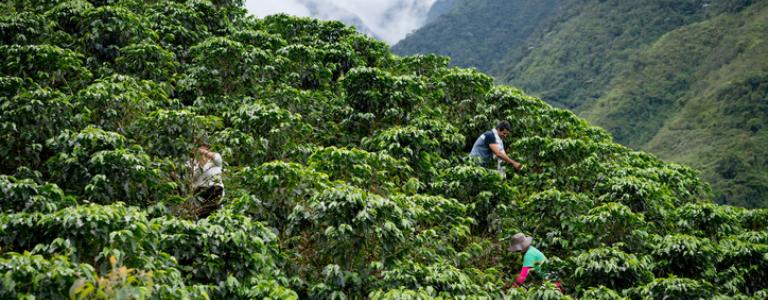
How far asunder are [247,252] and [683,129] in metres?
60.7

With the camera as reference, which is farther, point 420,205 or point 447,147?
point 447,147

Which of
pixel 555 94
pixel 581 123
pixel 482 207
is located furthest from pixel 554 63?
pixel 482 207

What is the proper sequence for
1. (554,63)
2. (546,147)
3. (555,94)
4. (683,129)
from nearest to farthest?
1. (546,147)
2. (683,129)
3. (555,94)
4. (554,63)

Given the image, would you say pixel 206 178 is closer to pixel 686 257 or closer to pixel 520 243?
pixel 520 243

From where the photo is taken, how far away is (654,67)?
236ft

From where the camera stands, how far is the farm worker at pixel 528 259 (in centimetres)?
772

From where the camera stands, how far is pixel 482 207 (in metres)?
9.34

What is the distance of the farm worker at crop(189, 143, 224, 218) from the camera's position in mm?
7816

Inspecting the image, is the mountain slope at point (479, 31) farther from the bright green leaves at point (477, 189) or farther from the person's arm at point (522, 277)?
the person's arm at point (522, 277)

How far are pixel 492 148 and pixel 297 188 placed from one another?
166 inches

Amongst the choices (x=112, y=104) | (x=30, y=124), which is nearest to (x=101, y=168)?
(x=30, y=124)

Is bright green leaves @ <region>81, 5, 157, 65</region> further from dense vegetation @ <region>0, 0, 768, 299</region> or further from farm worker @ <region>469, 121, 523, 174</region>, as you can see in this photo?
farm worker @ <region>469, 121, 523, 174</region>

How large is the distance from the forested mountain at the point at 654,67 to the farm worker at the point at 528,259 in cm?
4601

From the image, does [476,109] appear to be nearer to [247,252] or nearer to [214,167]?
[214,167]
